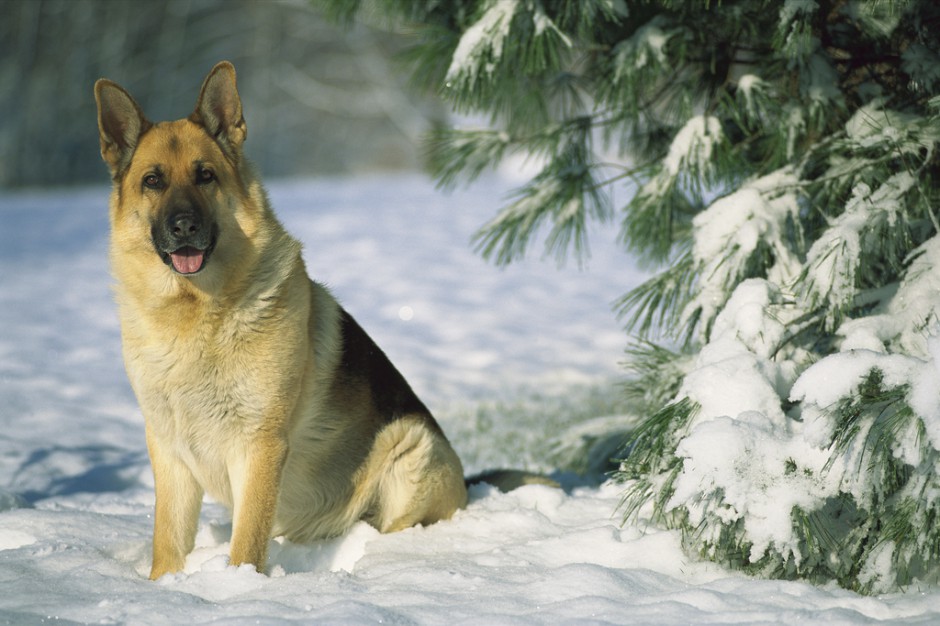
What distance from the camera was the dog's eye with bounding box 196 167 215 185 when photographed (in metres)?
3.06

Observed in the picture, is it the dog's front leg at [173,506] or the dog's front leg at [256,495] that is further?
the dog's front leg at [173,506]

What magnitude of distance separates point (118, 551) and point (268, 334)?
1.05m

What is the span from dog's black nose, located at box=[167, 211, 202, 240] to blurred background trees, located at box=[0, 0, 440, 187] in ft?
47.3

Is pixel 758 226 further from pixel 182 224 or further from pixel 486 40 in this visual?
pixel 182 224

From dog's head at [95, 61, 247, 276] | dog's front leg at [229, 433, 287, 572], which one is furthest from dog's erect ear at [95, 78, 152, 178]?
dog's front leg at [229, 433, 287, 572]

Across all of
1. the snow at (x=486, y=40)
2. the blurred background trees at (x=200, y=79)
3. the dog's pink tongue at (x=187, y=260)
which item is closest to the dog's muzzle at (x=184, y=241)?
the dog's pink tongue at (x=187, y=260)

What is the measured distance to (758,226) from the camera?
115 inches

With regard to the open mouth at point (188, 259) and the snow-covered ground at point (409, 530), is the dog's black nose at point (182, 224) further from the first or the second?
the snow-covered ground at point (409, 530)

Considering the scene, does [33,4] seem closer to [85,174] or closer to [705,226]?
[85,174]

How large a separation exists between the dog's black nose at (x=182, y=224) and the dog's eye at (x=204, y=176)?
0.78 ft

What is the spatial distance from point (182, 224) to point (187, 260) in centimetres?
13

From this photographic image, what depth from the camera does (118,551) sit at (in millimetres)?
3104

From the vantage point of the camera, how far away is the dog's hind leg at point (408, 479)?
3.43 m

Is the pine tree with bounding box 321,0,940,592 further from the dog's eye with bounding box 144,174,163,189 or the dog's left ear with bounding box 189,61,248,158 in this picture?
the dog's eye with bounding box 144,174,163,189
